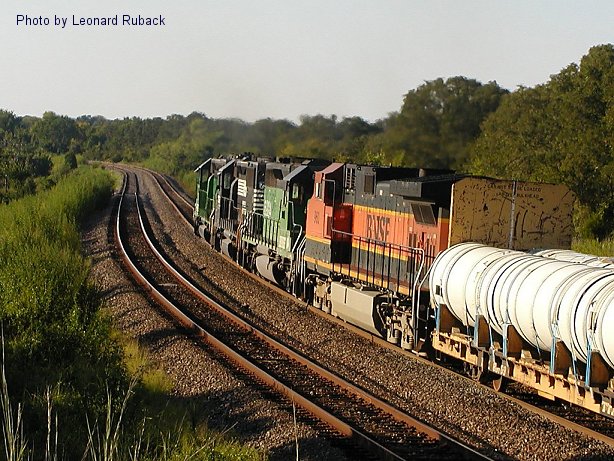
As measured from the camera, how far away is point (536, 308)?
1070cm

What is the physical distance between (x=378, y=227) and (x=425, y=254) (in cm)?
255

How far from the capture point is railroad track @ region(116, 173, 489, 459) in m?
9.88

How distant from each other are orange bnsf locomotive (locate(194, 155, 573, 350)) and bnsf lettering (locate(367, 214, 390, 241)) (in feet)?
0.07

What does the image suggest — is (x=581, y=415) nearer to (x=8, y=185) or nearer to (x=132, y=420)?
(x=132, y=420)

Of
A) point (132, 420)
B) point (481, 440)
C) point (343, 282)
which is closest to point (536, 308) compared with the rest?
point (481, 440)

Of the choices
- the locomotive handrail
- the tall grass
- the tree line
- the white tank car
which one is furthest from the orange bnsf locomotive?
the tree line

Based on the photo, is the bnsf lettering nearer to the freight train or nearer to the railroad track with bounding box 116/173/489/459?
the freight train

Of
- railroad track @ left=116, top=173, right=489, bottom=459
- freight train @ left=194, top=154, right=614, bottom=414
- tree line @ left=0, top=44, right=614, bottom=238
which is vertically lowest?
railroad track @ left=116, top=173, right=489, bottom=459

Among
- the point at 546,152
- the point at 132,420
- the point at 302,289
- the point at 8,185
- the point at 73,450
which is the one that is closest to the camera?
the point at 73,450

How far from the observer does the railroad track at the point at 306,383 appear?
988 centimetres

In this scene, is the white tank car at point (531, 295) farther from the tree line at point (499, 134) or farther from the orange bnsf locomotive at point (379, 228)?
the tree line at point (499, 134)

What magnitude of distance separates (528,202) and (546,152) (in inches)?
817

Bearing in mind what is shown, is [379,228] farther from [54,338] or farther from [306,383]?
[54,338]

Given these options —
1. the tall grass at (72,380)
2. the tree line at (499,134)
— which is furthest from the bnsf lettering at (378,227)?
the tree line at (499,134)
